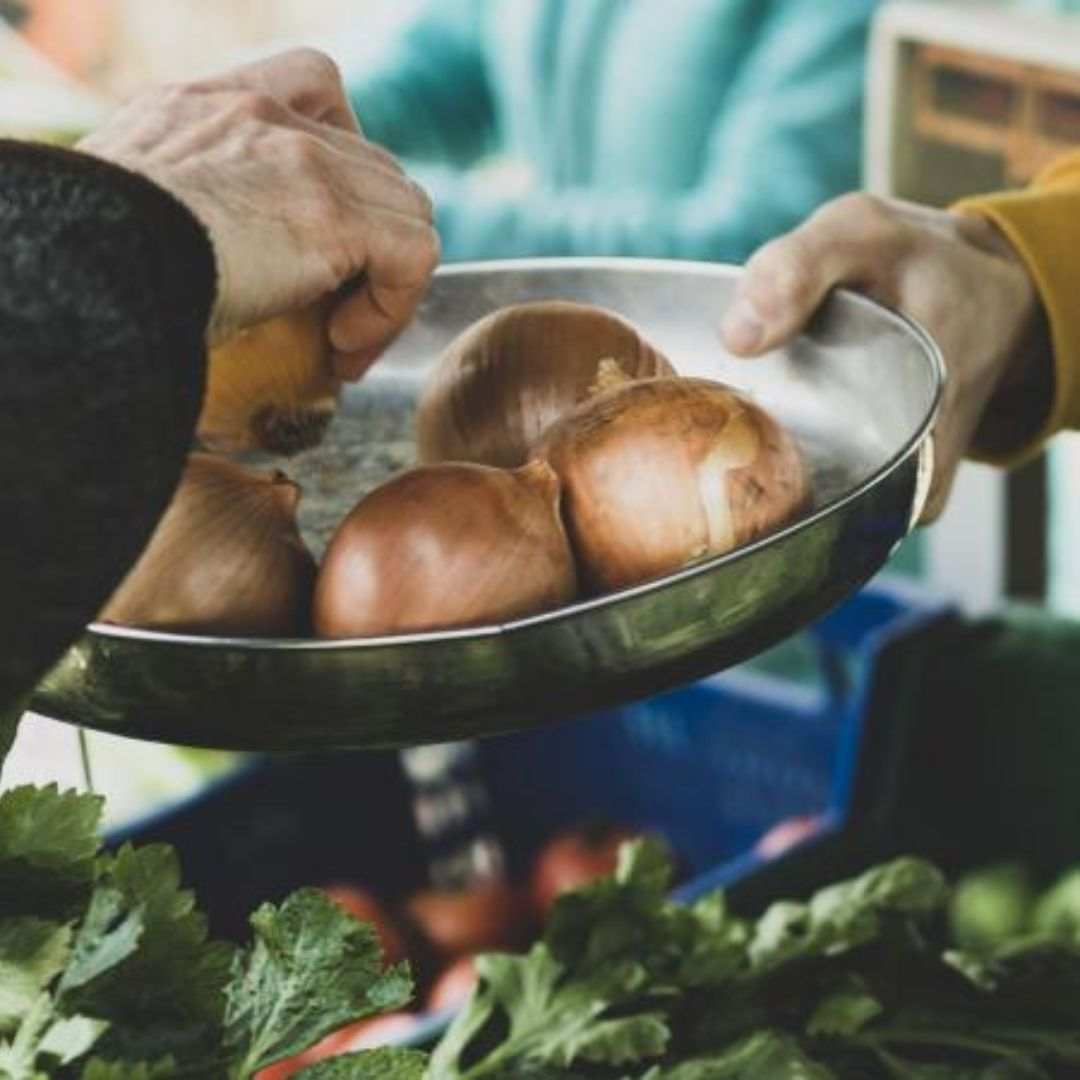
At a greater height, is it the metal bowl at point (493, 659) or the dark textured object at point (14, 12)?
the metal bowl at point (493, 659)

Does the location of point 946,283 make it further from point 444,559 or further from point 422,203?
point 444,559

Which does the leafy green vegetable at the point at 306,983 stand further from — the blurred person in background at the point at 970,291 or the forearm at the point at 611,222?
the forearm at the point at 611,222

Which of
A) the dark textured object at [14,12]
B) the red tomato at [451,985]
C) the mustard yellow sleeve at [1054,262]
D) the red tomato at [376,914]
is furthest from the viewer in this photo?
the dark textured object at [14,12]

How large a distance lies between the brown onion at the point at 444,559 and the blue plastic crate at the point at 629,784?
4.45 ft

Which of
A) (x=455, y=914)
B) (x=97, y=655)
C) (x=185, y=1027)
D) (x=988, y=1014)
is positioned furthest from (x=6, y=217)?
(x=455, y=914)

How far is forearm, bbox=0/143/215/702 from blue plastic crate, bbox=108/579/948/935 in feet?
5.01

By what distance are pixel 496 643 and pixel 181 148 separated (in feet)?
0.90

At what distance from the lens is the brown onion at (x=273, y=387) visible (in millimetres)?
939

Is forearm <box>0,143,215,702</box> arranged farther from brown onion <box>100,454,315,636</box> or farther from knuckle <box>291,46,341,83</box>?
knuckle <box>291,46,341,83</box>

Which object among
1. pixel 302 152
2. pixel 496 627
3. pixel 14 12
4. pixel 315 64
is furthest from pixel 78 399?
pixel 14 12

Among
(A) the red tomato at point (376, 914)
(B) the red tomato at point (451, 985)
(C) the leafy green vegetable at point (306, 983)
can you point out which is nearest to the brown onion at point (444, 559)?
(C) the leafy green vegetable at point (306, 983)

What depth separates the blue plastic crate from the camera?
7.25 feet

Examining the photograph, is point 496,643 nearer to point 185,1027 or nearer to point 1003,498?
point 185,1027

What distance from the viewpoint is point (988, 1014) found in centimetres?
101
